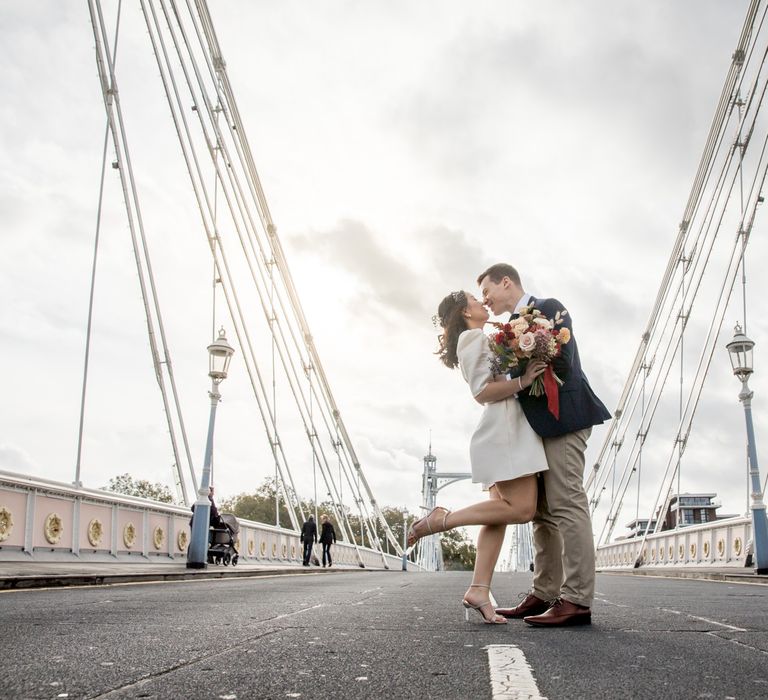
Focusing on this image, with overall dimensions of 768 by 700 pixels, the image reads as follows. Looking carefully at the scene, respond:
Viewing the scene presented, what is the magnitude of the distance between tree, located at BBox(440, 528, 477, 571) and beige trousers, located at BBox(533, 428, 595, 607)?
88477 millimetres

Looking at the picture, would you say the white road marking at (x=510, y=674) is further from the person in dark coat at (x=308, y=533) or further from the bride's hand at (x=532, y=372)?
the person in dark coat at (x=308, y=533)

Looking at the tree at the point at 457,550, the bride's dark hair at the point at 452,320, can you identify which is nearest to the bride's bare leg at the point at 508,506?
the bride's dark hair at the point at 452,320

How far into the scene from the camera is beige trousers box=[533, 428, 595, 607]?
3395mm

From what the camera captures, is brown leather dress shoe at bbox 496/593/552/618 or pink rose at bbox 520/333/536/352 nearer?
pink rose at bbox 520/333/536/352

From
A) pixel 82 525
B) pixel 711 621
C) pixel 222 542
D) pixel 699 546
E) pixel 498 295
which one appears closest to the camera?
pixel 711 621

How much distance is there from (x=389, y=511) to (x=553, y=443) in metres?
82.4

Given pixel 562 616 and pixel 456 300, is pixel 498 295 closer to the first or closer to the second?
pixel 456 300

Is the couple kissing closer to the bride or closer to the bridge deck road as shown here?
the bride

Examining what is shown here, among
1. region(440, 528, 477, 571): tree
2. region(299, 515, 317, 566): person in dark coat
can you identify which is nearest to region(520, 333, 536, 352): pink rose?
region(299, 515, 317, 566): person in dark coat

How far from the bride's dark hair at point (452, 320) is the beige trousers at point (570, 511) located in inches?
23.5

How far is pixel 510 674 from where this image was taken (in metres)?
2.01

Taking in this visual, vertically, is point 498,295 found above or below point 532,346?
above

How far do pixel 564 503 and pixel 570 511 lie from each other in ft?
0.13

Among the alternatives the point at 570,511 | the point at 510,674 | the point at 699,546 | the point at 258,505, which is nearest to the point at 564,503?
the point at 570,511
